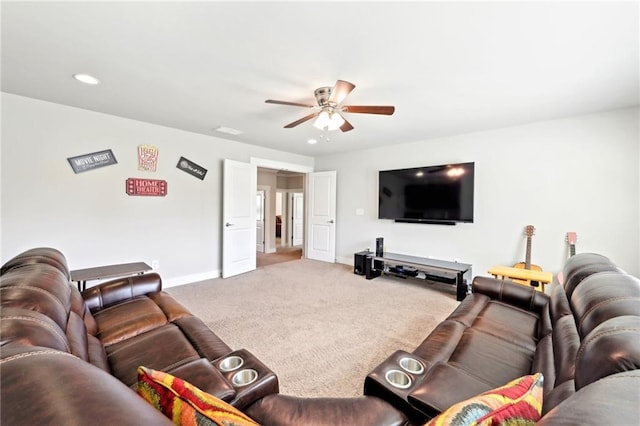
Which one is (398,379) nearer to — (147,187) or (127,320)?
(127,320)

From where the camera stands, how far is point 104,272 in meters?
3.10

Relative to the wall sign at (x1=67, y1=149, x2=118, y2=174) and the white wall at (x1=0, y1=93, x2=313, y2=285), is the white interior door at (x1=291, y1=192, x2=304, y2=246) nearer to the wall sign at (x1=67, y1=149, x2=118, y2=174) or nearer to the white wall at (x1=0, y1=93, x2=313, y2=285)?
the white wall at (x1=0, y1=93, x2=313, y2=285)

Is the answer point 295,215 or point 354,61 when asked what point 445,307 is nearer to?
point 354,61

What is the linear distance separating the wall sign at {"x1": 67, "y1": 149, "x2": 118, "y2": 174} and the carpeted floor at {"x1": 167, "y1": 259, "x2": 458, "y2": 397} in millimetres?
1921

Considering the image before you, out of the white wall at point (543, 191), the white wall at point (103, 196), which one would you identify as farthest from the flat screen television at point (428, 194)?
the white wall at point (103, 196)

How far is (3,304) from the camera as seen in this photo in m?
0.94

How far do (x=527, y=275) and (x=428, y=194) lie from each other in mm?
1724

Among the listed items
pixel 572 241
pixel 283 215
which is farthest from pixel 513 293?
pixel 283 215

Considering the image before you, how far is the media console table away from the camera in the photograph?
Result: 3.64 meters

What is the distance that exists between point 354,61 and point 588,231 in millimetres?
3554

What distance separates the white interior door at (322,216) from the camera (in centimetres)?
573

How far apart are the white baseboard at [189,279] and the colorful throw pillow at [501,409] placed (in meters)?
4.23

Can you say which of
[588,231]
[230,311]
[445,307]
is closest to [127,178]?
[230,311]

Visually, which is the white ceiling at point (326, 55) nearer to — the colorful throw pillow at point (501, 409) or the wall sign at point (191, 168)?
the wall sign at point (191, 168)
